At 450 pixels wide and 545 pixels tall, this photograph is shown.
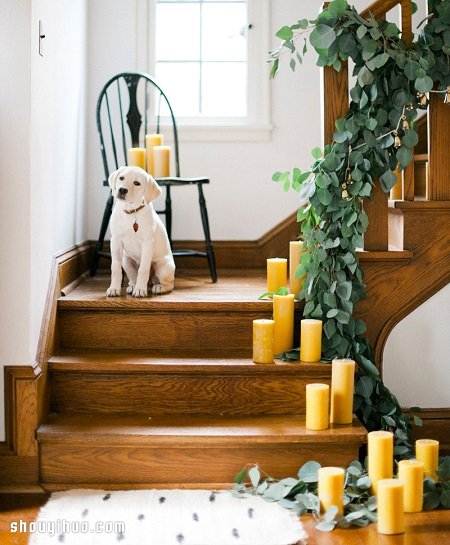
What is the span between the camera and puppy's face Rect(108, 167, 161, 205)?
10.5ft

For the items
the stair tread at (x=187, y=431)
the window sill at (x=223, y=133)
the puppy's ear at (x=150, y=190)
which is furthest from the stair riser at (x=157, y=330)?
the window sill at (x=223, y=133)

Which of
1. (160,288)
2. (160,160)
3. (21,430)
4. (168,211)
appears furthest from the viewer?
(168,211)

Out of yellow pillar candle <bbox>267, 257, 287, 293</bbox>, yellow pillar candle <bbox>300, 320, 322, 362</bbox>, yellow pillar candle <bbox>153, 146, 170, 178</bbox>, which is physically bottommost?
yellow pillar candle <bbox>300, 320, 322, 362</bbox>

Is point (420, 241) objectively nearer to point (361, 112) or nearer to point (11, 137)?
point (361, 112)

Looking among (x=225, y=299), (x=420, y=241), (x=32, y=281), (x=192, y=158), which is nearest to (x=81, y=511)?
(x=32, y=281)

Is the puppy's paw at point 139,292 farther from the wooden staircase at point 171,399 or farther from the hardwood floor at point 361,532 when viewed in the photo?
the hardwood floor at point 361,532

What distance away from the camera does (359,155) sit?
116 inches

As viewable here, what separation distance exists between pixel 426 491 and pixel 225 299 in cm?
104

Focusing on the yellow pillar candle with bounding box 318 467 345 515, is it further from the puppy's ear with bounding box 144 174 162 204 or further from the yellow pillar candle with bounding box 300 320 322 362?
the puppy's ear with bounding box 144 174 162 204

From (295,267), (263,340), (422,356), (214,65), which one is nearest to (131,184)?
(295,267)

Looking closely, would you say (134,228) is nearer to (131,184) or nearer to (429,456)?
(131,184)

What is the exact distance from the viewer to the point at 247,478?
274 cm

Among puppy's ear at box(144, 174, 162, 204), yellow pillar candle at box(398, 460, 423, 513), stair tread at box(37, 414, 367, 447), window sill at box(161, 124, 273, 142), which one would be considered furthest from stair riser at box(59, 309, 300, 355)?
window sill at box(161, 124, 273, 142)

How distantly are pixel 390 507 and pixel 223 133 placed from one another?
242 centimetres
